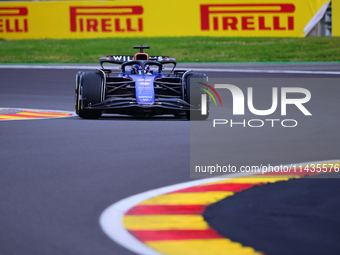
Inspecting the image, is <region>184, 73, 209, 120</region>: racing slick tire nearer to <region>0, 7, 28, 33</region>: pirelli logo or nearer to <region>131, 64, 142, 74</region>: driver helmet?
<region>131, 64, 142, 74</region>: driver helmet

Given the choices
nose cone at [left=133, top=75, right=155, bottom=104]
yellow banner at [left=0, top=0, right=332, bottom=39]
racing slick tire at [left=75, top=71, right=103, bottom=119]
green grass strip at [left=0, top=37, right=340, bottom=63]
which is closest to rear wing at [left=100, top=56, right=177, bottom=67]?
nose cone at [left=133, top=75, right=155, bottom=104]

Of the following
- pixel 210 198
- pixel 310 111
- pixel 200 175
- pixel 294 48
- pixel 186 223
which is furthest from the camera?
pixel 294 48

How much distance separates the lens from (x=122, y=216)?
13.8 feet

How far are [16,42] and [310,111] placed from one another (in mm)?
17960

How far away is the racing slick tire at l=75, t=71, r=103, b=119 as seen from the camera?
9516 mm

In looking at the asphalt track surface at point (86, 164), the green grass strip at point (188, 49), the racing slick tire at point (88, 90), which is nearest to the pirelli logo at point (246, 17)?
the green grass strip at point (188, 49)

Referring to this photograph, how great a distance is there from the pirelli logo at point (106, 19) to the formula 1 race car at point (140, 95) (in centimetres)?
1689

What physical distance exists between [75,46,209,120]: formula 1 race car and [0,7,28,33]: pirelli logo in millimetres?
17921

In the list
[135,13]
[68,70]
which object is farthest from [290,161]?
[135,13]

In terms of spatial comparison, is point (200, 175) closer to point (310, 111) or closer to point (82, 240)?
point (82, 240)

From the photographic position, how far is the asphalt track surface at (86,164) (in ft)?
12.6

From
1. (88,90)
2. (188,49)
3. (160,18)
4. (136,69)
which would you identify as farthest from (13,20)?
(88,90)

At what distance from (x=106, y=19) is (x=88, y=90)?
17.8 m

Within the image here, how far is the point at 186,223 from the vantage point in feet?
13.3
